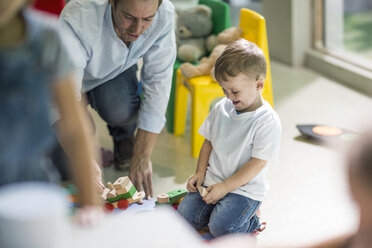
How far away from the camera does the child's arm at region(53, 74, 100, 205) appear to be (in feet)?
2.70

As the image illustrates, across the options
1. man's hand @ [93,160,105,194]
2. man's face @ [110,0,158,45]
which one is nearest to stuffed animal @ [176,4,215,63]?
man's face @ [110,0,158,45]

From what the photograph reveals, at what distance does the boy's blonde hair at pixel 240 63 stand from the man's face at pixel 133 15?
0.25 m

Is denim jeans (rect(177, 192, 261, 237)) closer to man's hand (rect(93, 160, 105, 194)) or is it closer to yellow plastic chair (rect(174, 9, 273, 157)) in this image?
man's hand (rect(93, 160, 105, 194))

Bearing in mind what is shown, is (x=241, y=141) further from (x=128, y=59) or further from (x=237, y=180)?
(x=128, y=59)

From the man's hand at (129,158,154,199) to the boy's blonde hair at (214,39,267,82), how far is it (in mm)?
441

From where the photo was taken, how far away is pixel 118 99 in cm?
198

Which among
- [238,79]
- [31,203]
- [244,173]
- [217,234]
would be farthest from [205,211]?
[31,203]

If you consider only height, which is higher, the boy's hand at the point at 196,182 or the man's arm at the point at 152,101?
the man's arm at the point at 152,101

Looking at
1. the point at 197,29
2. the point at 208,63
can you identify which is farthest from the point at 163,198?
the point at 197,29

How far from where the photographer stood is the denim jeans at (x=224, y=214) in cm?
154

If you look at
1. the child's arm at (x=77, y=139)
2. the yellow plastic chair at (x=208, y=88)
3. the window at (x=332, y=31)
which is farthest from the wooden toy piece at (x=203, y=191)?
the window at (x=332, y=31)

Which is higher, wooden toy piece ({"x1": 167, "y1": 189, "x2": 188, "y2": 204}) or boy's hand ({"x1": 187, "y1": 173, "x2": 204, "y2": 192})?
boy's hand ({"x1": 187, "y1": 173, "x2": 204, "y2": 192})

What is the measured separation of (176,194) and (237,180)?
0.32 meters

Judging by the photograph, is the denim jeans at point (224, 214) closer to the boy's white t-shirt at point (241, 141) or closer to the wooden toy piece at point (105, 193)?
the boy's white t-shirt at point (241, 141)
